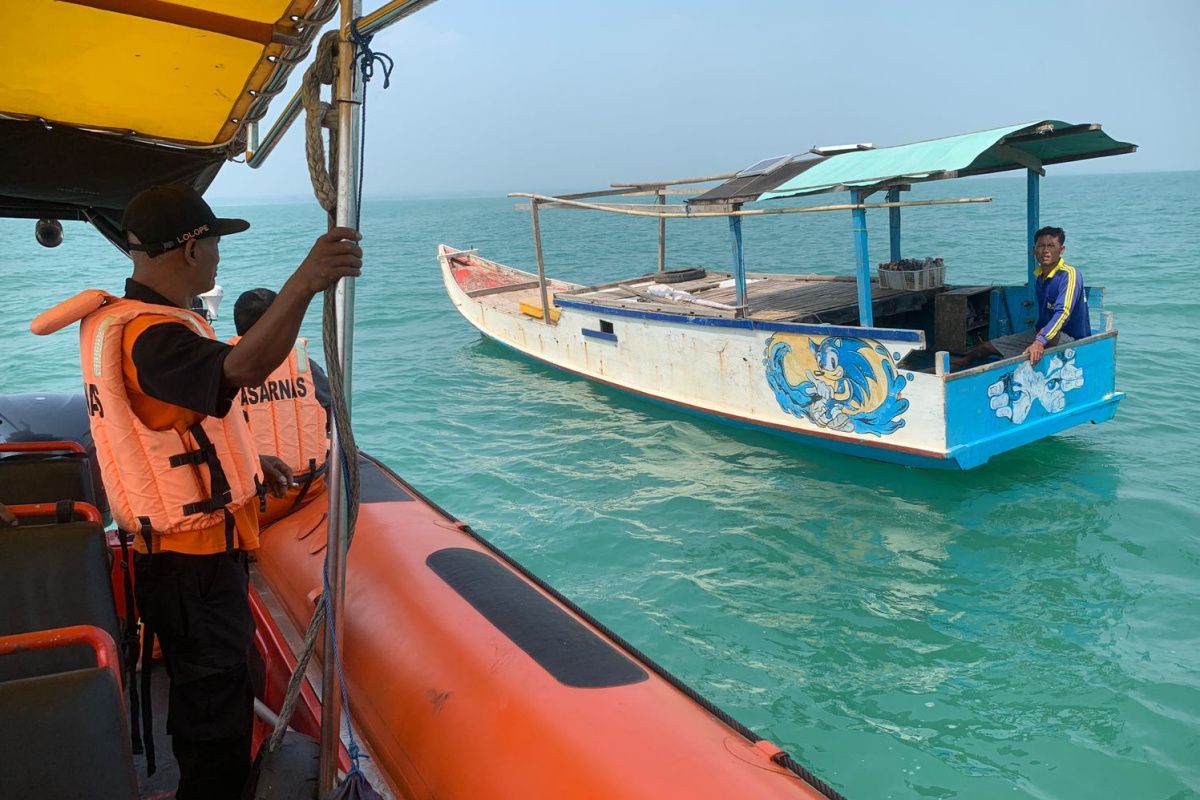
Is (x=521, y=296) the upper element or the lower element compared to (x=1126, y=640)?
→ upper

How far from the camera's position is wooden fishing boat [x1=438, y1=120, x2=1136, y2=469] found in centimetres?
702

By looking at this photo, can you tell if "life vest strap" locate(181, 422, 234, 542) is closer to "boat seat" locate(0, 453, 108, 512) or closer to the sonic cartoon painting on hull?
Answer: "boat seat" locate(0, 453, 108, 512)

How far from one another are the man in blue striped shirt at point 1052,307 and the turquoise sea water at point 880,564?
118 centimetres

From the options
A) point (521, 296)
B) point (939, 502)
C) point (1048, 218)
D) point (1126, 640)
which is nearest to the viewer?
point (1126, 640)

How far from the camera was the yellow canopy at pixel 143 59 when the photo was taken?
2.34 metres

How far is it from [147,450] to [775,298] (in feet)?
27.7

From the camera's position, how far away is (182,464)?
2082mm

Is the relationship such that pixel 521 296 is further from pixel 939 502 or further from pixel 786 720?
pixel 786 720

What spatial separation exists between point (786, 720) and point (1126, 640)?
91.7 inches

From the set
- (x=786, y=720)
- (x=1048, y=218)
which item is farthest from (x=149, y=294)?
(x=1048, y=218)


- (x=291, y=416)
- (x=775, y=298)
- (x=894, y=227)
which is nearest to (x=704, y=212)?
(x=775, y=298)

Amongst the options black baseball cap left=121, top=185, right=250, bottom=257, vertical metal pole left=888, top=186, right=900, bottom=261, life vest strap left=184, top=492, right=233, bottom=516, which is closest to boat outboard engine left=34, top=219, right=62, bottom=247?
black baseball cap left=121, top=185, right=250, bottom=257

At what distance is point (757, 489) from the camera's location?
7770 mm

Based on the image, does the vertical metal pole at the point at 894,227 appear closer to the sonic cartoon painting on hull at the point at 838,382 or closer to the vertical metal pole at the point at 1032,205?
the vertical metal pole at the point at 1032,205
